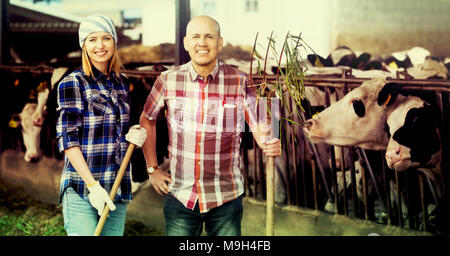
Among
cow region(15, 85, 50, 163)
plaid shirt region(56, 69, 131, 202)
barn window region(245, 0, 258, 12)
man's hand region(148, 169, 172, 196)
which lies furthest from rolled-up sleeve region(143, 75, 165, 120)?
cow region(15, 85, 50, 163)

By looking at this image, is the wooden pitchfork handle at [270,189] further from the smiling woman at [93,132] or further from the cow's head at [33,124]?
the cow's head at [33,124]

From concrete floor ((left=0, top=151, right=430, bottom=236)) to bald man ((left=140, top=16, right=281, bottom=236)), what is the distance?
1205 mm

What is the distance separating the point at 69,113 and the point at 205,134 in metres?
0.88

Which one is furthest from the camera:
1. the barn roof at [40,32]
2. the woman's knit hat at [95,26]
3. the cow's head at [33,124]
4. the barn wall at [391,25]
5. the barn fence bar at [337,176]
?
the barn roof at [40,32]

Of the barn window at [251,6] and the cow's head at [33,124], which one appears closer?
the barn window at [251,6]

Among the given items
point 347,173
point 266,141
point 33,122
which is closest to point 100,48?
point 266,141

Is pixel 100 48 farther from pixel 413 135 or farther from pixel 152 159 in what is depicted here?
pixel 413 135

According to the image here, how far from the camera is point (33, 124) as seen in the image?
16.8 ft

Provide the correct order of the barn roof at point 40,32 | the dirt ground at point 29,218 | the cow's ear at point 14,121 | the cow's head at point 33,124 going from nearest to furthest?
the dirt ground at point 29,218 < the cow's head at point 33,124 < the cow's ear at point 14,121 < the barn roof at point 40,32

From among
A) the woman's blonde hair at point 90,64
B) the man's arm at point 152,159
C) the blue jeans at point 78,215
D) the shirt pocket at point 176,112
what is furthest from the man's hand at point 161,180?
the woman's blonde hair at point 90,64

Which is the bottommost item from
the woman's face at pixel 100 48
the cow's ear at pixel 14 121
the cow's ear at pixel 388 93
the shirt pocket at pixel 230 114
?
the cow's ear at pixel 14 121

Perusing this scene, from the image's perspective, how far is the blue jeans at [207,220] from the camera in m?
2.84

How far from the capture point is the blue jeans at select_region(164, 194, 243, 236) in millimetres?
2840

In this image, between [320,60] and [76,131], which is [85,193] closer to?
[76,131]
